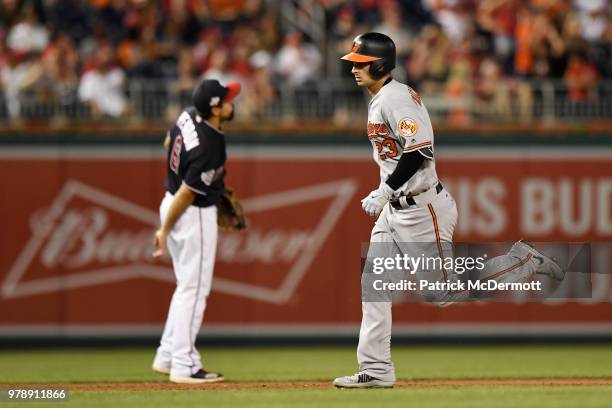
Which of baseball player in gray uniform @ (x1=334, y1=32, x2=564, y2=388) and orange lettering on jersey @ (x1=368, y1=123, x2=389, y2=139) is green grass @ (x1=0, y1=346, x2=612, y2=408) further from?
orange lettering on jersey @ (x1=368, y1=123, x2=389, y2=139)

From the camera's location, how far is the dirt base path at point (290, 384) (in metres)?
8.43

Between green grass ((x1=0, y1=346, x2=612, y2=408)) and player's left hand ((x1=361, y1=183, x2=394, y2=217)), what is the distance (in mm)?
1237

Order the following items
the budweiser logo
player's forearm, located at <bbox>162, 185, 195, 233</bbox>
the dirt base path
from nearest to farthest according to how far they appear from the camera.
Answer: the dirt base path
player's forearm, located at <bbox>162, 185, 195, 233</bbox>
the budweiser logo

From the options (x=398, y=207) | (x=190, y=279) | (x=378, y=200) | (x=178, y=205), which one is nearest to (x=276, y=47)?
(x=178, y=205)

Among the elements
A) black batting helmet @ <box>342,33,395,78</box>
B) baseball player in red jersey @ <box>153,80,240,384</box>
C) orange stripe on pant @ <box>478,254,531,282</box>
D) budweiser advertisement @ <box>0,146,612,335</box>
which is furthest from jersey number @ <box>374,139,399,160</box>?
budweiser advertisement @ <box>0,146,612,335</box>

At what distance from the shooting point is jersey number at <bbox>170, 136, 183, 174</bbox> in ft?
28.7

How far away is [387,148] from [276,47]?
23.6 feet

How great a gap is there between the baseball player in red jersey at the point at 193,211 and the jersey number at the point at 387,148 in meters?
1.45

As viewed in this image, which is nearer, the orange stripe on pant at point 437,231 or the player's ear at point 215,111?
the orange stripe on pant at point 437,231

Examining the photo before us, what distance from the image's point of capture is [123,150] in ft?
42.3

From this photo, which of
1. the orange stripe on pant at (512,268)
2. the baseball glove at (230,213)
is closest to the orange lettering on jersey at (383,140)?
the orange stripe on pant at (512,268)

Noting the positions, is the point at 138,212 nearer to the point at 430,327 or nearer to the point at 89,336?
the point at 89,336

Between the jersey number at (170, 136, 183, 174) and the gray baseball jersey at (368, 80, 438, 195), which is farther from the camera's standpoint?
the jersey number at (170, 136, 183, 174)
